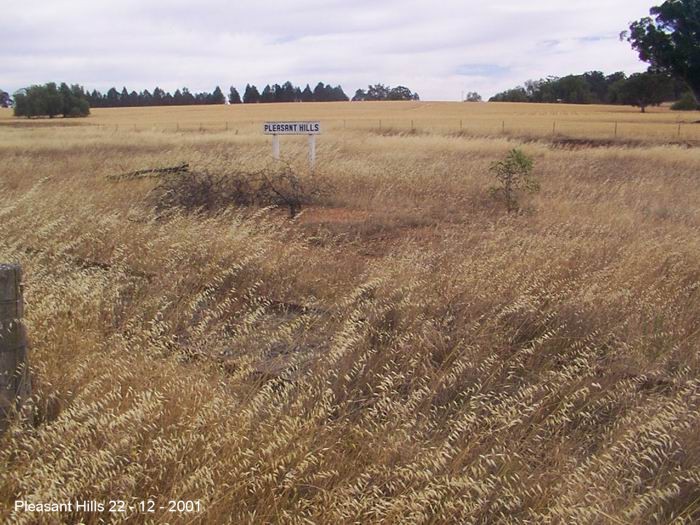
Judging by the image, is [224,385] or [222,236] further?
[222,236]

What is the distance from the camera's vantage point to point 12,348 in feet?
9.23

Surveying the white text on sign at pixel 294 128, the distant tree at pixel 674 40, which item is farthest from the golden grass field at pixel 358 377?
the distant tree at pixel 674 40

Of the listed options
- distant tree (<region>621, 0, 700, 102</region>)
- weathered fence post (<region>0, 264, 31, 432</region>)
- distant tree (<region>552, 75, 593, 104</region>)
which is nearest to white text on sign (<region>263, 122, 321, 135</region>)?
weathered fence post (<region>0, 264, 31, 432</region>)

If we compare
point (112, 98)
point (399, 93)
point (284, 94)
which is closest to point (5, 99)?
point (112, 98)

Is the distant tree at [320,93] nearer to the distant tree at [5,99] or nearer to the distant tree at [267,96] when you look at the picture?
the distant tree at [267,96]

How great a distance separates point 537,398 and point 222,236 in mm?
3845

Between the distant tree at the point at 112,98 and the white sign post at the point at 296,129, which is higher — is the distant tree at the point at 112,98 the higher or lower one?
the higher one

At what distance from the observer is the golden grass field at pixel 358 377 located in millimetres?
2600

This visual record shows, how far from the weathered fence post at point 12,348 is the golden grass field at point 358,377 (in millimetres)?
128

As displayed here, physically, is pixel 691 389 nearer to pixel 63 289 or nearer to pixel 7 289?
pixel 7 289

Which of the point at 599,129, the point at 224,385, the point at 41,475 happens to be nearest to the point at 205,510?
the point at 41,475

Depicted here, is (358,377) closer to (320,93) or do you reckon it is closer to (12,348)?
(12,348)

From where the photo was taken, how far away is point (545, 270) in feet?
17.9

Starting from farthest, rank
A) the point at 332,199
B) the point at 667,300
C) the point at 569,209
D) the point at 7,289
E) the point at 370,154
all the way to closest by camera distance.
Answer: the point at 370,154
the point at 332,199
the point at 569,209
the point at 667,300
the point at 7,289
